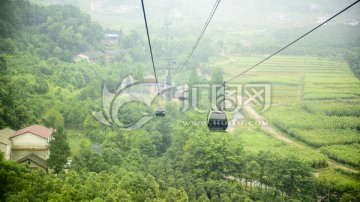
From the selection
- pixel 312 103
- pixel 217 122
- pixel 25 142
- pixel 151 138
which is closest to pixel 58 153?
pixel 25 142

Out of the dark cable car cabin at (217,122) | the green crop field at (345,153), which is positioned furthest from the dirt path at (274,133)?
the dark cable car cabin at (217,122)

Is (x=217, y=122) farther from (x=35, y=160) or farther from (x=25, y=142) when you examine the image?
(x=25, y=142)

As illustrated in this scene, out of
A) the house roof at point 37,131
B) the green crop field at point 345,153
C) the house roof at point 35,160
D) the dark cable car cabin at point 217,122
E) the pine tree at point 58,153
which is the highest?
the dark cable car cabin at point 217,122

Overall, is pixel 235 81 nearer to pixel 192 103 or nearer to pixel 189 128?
pixel 192 103

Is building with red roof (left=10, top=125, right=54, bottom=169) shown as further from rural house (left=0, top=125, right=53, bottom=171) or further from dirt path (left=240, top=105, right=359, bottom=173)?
dirt path (left=240, top=105, right=359, bottom=173)

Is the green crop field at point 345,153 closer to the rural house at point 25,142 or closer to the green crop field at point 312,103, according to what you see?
the green crop field at point 312,103

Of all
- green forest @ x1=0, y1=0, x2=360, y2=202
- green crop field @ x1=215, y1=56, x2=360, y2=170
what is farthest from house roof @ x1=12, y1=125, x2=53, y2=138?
green crop field @ x1=215, y1=56, x2=360, y2=170

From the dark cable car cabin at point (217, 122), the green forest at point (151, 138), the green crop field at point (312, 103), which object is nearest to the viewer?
the dark cable car cabin at point (217, 122)
